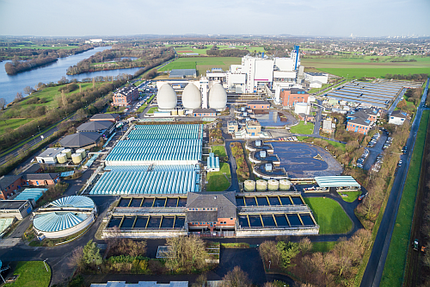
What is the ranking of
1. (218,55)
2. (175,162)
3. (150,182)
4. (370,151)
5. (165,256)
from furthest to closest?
(218,55), (370,151), (175,162), (150,182), (165,256)

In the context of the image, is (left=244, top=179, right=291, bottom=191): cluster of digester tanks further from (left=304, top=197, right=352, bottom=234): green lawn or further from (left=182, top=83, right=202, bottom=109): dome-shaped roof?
(left=182, top=83, right=202, bottom=109): dome-shaped roof

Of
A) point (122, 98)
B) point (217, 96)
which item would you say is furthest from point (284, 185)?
point (122, 98)

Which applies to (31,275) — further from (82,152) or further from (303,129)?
(303,129)

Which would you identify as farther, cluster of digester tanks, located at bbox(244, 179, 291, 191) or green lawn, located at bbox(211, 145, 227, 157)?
green lawn, located at bbox(211, 145, 227, 157)

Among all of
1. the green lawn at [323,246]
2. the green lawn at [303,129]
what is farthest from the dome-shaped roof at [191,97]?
the green lawn at [323,246]

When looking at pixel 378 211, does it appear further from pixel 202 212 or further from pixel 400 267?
pixel 202 212

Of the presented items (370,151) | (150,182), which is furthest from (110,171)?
(370,151)

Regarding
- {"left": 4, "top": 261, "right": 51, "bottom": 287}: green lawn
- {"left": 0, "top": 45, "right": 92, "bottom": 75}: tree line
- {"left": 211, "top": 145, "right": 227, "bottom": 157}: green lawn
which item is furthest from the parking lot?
{"left": 0, "top": 45, "right": 92, "bottom": 75}: tree line
